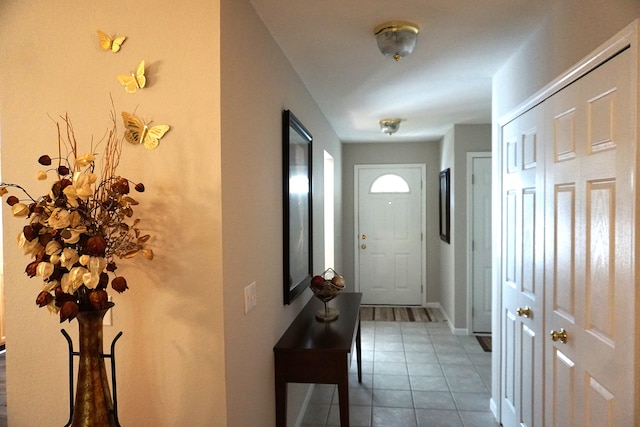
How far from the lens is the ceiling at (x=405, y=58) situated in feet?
6.19

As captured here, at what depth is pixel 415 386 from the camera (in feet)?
11.1

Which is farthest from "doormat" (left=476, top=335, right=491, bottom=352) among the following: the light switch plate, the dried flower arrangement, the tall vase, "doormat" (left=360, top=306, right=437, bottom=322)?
the dried flower arrangement

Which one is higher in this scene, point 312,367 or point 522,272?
point 522,272

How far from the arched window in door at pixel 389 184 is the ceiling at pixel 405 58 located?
2.05 metres

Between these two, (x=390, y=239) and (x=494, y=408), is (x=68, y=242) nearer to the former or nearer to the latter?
(x=494, y=408)

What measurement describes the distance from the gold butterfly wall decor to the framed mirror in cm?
98

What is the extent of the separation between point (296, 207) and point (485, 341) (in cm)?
303

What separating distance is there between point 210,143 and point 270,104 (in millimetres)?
740

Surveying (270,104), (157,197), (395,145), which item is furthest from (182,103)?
(395,145)

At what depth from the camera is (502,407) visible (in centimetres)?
272

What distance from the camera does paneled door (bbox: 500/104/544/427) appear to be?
82.3 inches

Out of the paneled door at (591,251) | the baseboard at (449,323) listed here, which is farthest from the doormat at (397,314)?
the paneled door at (591,251)

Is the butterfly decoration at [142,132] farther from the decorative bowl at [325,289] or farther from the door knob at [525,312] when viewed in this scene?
the door knob at [525,312]

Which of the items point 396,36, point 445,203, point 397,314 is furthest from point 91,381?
point 397,314
